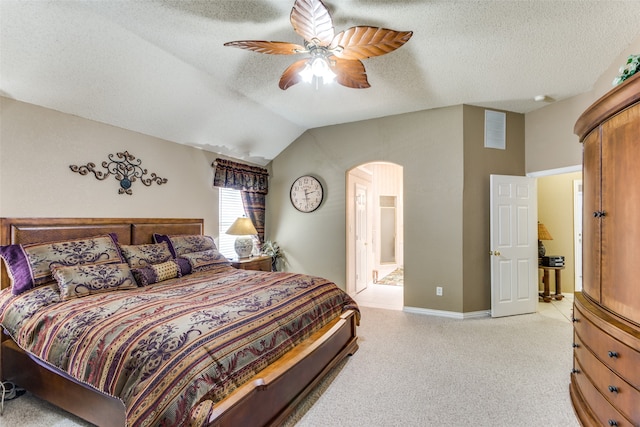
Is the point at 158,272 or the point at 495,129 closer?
the point at 158,272

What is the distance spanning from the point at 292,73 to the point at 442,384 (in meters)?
2.87

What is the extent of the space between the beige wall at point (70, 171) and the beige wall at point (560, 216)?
232 inches

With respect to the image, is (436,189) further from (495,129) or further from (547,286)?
(547,286)

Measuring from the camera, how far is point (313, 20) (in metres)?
1.89

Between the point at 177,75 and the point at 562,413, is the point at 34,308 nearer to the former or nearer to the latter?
the point at 177,75

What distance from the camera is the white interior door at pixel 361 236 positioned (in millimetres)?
5316

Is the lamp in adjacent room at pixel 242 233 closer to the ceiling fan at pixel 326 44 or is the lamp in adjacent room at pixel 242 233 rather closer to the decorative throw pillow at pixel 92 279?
the decorative throw pillow at pixel 92 279

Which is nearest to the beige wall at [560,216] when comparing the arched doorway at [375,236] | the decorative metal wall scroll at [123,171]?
the arched doorway at [375,236]

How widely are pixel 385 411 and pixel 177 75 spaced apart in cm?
352

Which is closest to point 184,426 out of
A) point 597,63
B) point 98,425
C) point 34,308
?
point 98,425

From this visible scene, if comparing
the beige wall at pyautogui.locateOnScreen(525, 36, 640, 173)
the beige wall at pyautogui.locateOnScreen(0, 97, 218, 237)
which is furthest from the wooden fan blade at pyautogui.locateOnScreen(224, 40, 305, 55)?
the beige wall at pyautogui.locateOnScreen(525, 36, 640, 173)

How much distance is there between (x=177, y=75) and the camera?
3.05 meters

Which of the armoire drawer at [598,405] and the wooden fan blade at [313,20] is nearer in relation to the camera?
the armoire drawer at [598,405]

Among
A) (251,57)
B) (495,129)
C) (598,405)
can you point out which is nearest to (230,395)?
(598,405)
